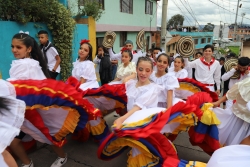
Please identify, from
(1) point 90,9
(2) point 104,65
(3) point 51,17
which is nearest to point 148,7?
(1) point 90,9

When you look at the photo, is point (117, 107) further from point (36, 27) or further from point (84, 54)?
point (36, 27)

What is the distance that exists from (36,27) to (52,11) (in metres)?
0.56

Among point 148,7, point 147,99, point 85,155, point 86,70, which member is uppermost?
point 148,7

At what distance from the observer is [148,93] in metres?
2.60

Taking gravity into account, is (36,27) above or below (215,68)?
above

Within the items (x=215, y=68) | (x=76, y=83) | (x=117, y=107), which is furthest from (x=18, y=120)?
(x=215, y=68)

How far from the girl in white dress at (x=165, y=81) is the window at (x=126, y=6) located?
10.5 meters

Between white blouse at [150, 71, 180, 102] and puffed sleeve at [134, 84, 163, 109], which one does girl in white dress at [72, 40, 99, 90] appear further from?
puffed sleeve at [134, 84, 163, 109]

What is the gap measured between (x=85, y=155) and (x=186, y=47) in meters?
2.79

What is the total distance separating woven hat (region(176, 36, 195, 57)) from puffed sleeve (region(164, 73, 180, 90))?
1.59 m

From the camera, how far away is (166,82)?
9.94 feet

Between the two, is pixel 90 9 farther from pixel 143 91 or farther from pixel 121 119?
pixel 121 119

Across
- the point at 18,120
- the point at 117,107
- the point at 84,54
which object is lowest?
the point at 117,107

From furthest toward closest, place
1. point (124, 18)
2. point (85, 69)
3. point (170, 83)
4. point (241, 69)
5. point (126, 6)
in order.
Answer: point (126, 6), point (124, 18), point (241, 69), point (85, 69), point (170, 83)
